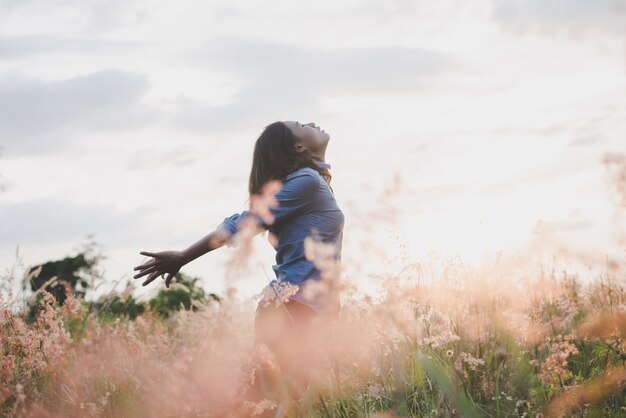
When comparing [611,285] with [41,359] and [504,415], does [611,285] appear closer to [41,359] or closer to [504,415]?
[504,415]

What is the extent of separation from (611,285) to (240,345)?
2996 millimetres

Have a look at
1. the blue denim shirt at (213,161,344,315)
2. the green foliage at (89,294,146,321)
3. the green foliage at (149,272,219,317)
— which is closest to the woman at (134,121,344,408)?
the blue denim shirt at (213,161,344,315)

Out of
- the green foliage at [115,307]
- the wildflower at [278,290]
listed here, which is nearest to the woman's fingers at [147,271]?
the wildflower at [278,290]

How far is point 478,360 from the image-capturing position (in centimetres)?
328

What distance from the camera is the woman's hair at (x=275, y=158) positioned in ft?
14.0

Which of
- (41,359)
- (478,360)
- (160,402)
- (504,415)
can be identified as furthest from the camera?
(41,359)

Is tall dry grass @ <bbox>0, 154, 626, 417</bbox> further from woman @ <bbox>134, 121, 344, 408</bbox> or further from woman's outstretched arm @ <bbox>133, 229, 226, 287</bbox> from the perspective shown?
woman's outstretched arm @ <bbox>133, 229, 226, 287</bbox>

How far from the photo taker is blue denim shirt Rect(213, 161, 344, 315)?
3.83 metres

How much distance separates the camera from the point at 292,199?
3.92 m

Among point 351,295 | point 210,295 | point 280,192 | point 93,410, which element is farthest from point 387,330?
point 210,295

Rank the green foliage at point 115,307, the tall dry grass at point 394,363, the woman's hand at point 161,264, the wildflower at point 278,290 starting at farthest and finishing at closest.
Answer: the green foliage at point 115,307 → the woman's hand at point 161,264 → the tall dry grass at point 394,363 → the wildflower at point 278,290

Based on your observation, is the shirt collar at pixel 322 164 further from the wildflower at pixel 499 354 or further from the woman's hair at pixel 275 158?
the wildflower at pixel 499 354

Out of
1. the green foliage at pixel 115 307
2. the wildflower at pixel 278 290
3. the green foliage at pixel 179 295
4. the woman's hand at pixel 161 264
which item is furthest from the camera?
the green foliage at pixel 179 295

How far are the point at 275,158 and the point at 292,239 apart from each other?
616 mm
